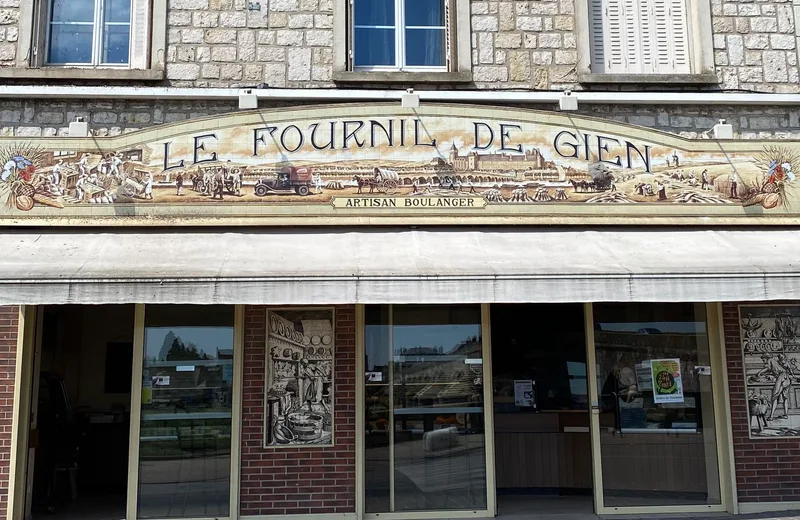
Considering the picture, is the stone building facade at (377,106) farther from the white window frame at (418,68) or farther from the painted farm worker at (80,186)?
the painted farm worker at (80,186)

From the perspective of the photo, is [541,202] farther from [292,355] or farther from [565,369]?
[292,355]

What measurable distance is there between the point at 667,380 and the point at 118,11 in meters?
7.15

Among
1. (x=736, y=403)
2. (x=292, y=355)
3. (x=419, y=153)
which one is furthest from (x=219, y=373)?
(x=736, y=403)

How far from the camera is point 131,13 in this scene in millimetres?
8016

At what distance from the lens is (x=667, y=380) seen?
25.3 feet

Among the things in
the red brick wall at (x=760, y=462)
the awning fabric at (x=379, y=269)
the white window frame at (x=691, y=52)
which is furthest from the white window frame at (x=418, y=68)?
the red brick wall at (x=760, y=462)

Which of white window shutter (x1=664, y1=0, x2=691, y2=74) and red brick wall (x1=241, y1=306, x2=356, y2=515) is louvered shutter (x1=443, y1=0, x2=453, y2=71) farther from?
red brick wall (x1=241, y1=306, x2=356, y2=515)

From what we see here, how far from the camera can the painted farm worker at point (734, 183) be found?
7648 mm

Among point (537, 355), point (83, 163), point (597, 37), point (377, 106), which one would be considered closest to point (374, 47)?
point (377, 106)

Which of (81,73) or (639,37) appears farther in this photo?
(639,37)

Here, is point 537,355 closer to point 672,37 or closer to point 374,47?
point 672,37

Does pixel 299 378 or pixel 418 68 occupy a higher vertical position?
pixel 418 68

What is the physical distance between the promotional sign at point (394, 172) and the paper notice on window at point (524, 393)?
93.5 inches

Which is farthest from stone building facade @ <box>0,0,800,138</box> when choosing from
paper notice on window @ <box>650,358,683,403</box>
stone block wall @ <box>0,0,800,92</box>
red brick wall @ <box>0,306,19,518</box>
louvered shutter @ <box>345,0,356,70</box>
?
paper notice on window @ <box>650,358,683,403</box>
